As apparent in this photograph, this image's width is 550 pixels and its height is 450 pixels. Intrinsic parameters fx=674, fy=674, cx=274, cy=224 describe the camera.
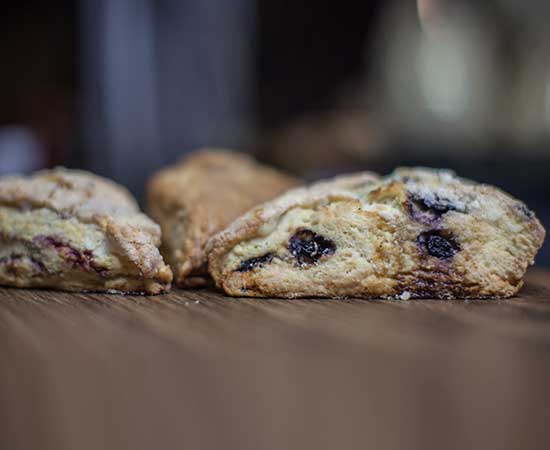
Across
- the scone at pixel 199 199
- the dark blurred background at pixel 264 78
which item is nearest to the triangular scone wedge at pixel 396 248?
the scone at pixel 199 199

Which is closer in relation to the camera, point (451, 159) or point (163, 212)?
point (163, 212)

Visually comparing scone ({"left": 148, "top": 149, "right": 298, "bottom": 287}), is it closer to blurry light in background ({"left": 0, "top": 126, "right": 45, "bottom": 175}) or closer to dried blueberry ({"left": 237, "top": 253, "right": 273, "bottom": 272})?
dried blueberry ({"left": 237, "top": 253, "right": 273, "bottom": 272})

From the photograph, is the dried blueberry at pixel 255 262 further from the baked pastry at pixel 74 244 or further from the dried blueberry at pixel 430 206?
the dried blueberry at pixel 430 206

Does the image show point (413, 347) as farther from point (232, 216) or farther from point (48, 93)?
point (48, 93)

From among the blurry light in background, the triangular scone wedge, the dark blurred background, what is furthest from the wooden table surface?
the blurry light in background

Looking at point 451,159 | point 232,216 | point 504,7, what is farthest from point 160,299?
point 504,7

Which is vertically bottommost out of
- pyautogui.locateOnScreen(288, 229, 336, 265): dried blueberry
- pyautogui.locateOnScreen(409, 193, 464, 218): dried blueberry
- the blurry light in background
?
the blurry light in background
